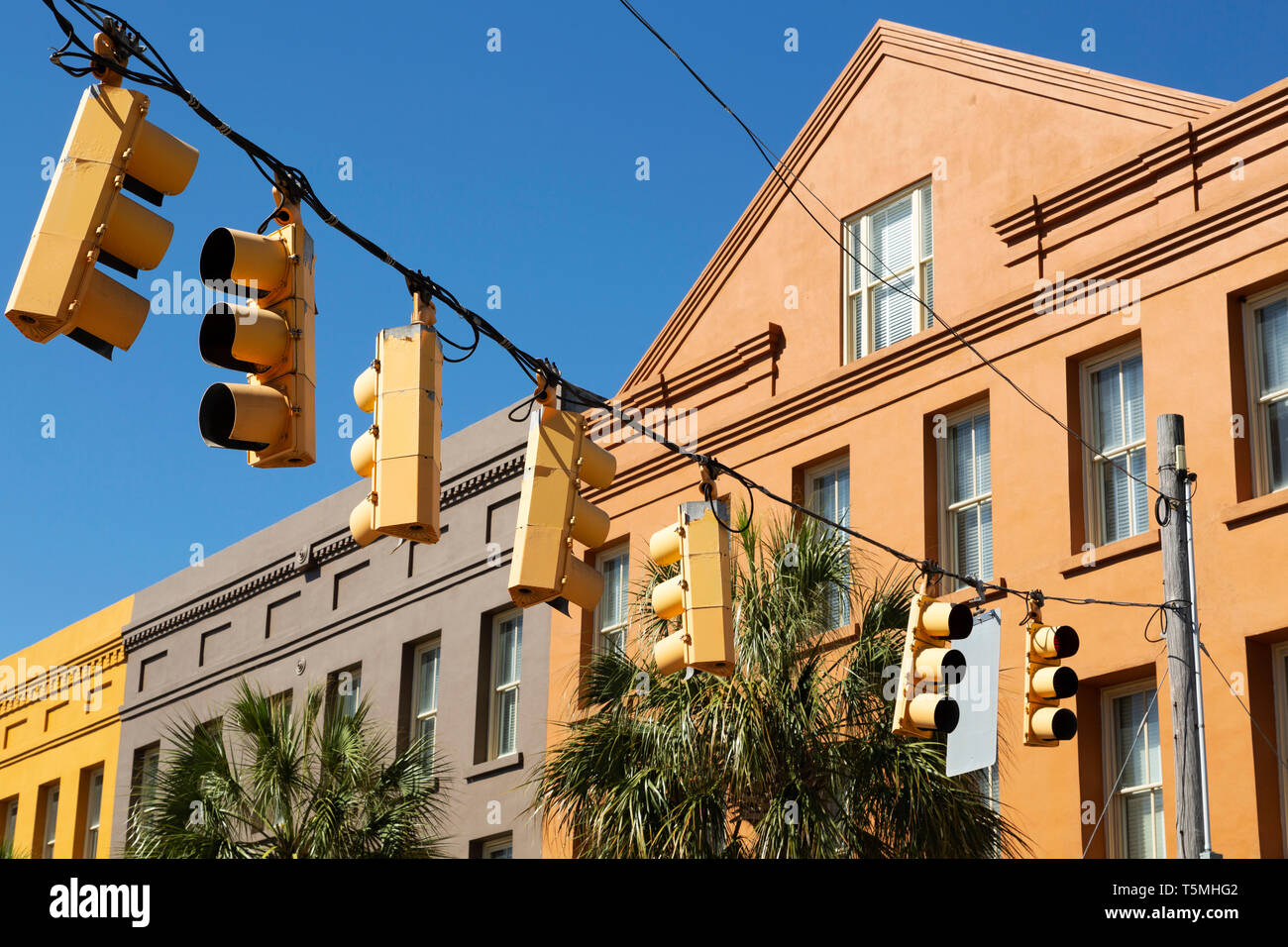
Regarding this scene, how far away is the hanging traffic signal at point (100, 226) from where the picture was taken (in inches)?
279

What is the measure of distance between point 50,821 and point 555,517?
30519mm

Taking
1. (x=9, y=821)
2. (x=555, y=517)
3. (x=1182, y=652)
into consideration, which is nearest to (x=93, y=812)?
(x=9, y=821)

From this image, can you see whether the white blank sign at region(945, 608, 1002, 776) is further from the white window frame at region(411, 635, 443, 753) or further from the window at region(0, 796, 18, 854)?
the window at region(0, 796, 18, 854)

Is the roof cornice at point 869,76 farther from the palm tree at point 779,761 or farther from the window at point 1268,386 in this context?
the palm tree at point 779,761

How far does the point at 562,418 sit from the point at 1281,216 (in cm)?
983

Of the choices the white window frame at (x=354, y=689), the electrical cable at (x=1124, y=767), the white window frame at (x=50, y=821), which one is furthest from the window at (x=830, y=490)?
the white window frame at (x=50, y=821)

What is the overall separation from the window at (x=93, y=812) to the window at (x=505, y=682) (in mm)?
12744

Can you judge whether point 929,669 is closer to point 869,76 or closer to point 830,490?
point 830,490

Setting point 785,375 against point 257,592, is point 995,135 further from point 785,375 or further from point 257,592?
point 257,592

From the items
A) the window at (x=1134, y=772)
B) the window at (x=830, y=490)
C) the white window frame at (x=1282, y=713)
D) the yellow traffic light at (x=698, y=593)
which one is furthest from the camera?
the window at (x=830, y=490)

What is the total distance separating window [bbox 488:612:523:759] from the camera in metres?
25.1

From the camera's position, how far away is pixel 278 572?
31094 millimetres

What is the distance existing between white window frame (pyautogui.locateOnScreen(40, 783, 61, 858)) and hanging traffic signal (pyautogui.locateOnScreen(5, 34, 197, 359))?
30.7 meters

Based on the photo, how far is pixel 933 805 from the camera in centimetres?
1509
